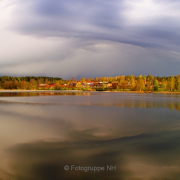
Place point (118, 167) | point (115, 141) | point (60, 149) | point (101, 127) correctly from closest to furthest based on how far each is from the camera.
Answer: point (118, 167)
point (60, 149)
point (115, 141)
point (101, 127)

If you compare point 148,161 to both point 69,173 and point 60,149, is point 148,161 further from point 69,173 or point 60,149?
point 60,149

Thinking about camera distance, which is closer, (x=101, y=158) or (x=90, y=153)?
(x=101, y=158)

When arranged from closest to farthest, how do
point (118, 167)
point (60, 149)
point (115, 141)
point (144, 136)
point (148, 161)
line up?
point (118, 167), point (148, 161), point (60, 149), point (115, 141), point (144, 136)

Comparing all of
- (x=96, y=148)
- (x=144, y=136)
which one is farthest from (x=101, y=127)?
(x=96, y=148)

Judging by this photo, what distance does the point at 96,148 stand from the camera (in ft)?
19.9

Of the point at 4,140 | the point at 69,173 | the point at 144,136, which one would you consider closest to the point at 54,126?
the point at 4,140

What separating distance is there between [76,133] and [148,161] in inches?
130

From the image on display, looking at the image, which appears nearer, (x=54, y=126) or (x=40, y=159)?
(x=40, y=159)

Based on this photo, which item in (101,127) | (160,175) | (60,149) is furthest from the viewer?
(101,127)

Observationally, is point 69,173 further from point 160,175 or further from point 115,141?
point 115,141

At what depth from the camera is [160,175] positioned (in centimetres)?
455

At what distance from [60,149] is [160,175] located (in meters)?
2.79

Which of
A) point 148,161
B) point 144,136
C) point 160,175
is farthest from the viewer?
point 144,136

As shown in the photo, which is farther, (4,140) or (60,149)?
(4,140)
